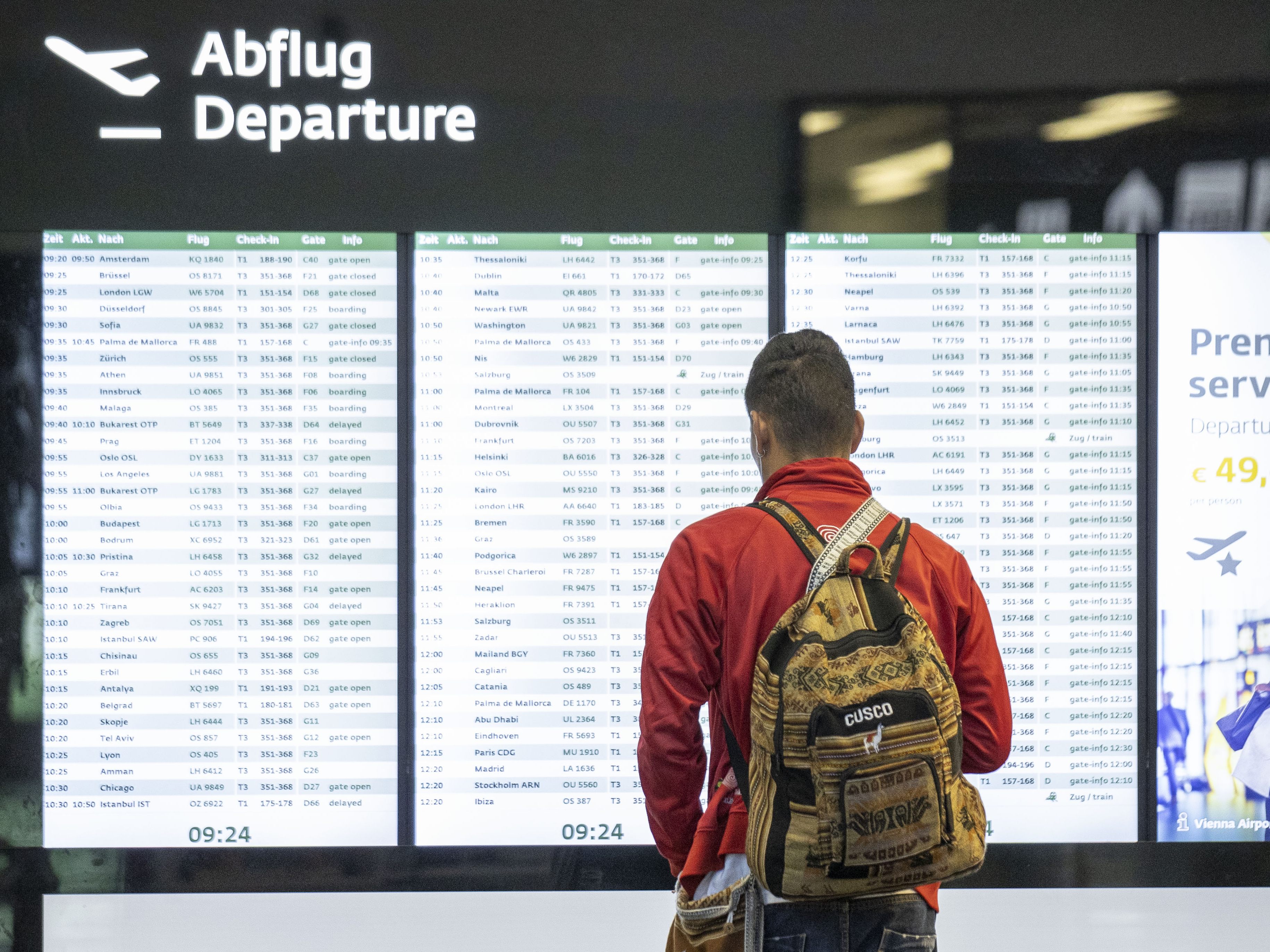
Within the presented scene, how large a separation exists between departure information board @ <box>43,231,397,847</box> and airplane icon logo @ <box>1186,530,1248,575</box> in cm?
224

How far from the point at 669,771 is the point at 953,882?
5.06ft

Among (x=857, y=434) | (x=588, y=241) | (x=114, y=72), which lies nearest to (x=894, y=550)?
(x=857, y=434)

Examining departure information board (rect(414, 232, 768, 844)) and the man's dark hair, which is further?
departure information board (rect(414, 232, 768, 844))

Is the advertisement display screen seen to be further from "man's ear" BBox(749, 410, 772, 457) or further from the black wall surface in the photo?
"man's ear" BBox(749, 410, 772, 457)

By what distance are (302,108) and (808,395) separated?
6.06ft

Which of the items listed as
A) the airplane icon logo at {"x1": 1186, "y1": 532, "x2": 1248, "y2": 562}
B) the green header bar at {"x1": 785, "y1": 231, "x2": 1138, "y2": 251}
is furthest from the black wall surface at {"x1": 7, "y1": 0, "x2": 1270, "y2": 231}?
the airplane icon logo at {"x1": 1186, "y1": 532, "x2": 1248, "y2": 562}

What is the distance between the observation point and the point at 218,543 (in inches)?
112

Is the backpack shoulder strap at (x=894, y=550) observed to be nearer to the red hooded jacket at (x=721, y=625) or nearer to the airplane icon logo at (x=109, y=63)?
the red hooded jacket at (x=721, y=625)

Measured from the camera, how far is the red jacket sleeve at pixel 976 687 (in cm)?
185

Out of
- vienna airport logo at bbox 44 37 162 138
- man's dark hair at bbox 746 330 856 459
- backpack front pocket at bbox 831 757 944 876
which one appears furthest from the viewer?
vienna airport logo at bbox 44 37 162 138

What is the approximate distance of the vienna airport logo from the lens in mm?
2832

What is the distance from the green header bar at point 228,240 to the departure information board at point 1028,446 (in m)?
1.19

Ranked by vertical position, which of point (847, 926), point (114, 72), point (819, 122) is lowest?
point (847, 926)

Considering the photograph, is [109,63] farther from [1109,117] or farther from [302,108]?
[1109,117]
